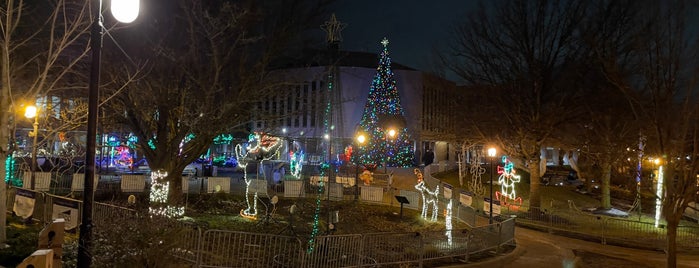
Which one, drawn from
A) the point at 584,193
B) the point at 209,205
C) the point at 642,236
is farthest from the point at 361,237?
the point at 584,193

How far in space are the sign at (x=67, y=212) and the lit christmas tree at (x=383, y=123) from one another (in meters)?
28.9

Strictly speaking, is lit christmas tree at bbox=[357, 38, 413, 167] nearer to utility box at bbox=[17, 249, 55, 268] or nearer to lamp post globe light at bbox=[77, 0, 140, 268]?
lamp post globe light at bbox=[77, 0, 140, 268]

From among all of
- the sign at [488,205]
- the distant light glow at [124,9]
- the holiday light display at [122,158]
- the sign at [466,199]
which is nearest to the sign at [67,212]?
the distant light glow at [124,9]

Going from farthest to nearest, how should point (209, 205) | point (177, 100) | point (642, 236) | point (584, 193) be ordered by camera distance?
point (584, 193) < point (209, 205) < point (642, 236) < point (177, 100)

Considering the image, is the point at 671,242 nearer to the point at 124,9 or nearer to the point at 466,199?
the point at 466,199

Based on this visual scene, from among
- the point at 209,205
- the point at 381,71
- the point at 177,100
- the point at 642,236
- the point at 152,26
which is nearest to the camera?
the point at 152,26

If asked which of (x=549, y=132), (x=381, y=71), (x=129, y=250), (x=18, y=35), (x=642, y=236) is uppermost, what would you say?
(x=381, y=71)

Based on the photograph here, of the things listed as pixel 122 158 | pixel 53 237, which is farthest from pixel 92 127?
pixel 122 158

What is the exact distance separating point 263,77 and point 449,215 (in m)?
7.64

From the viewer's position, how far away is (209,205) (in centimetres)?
1917

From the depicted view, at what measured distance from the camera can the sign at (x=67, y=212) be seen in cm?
1090

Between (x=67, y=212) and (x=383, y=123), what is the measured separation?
99.4 ft

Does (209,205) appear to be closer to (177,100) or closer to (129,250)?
(177,100)

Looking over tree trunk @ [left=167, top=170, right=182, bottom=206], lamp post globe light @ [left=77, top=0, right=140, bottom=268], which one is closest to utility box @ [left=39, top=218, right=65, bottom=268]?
lamp post globe light @ [left=77, top=0, right=140, bottom=268]
